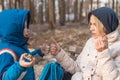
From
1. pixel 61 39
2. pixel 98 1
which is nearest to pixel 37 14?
pixel 98 1

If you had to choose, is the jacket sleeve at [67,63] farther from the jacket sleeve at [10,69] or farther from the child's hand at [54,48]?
the jacket sleeve at [10,69]

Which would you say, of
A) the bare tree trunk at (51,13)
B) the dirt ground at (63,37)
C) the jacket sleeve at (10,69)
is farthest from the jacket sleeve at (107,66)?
the bare tree trunk at (51,13)

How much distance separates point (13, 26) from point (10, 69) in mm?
405

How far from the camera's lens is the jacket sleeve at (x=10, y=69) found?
3354mm

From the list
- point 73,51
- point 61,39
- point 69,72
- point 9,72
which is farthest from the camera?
point 61,39

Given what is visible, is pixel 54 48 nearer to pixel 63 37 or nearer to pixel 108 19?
pixel 108 19

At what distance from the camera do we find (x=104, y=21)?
12.3 ft

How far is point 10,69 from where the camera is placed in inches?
133

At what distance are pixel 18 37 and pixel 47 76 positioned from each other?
0.46 m

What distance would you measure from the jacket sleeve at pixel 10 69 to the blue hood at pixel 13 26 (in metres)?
0.22

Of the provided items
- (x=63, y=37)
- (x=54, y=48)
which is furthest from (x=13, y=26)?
(x=63, y=37)

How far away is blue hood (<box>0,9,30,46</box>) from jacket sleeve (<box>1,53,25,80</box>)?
0.22 metres

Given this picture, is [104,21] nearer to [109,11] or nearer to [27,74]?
[109,11]

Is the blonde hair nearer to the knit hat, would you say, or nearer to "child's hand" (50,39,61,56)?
the knit hat
